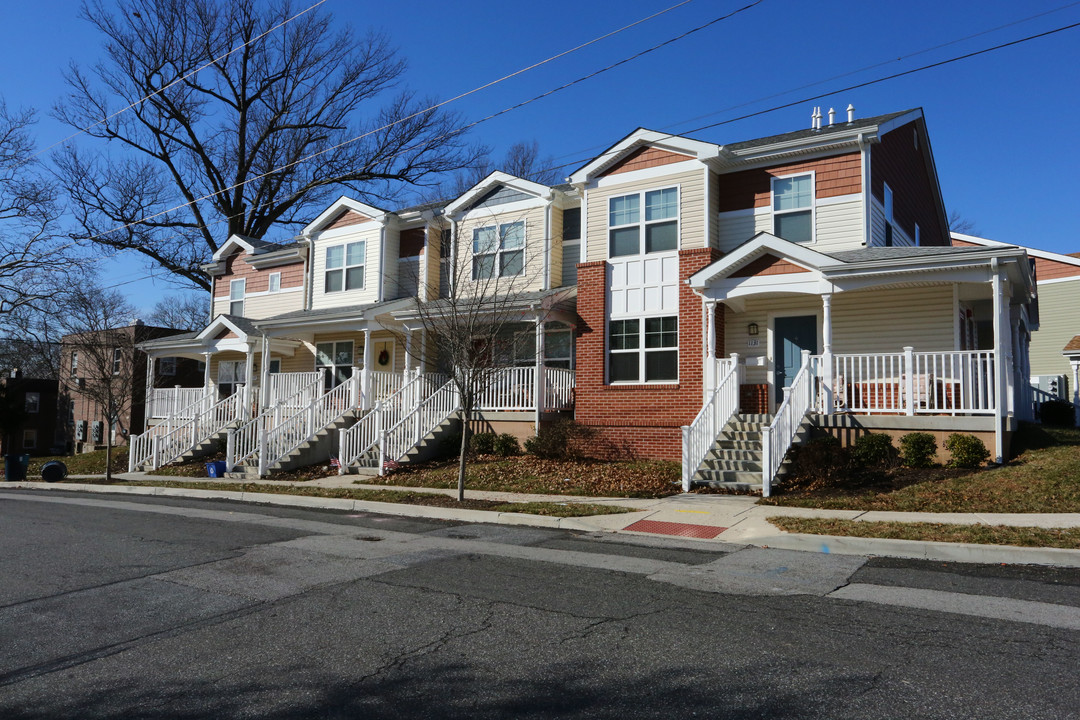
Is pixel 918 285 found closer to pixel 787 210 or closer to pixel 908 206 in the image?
pixel 787 210

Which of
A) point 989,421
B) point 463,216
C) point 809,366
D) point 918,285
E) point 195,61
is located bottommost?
point 989,421

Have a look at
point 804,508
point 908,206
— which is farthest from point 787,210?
point 804,508

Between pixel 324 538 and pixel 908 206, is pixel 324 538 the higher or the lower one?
the lower one

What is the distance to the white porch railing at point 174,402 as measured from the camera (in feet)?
85.2

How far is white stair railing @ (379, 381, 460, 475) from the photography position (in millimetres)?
18219

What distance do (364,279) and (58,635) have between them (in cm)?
1908

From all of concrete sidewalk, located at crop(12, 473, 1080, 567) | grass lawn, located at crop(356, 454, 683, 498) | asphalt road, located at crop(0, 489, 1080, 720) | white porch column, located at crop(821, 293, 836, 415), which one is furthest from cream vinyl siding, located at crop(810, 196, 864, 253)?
asphalt road, located at crop(0, 489, 1080, 720)

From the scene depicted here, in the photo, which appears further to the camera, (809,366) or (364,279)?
(364,279)

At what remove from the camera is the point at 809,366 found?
1510 centimetres

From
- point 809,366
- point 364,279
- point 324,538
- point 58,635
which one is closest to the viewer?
point 58,635

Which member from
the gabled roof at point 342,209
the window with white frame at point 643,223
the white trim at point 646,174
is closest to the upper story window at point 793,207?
the white trim at point 646,174

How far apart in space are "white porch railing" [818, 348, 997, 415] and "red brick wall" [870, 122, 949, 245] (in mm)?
4430

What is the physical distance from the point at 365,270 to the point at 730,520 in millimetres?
16361

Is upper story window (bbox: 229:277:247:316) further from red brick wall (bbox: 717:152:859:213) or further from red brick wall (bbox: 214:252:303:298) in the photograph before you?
red brick wall (bbox: 717:152:859:213)
